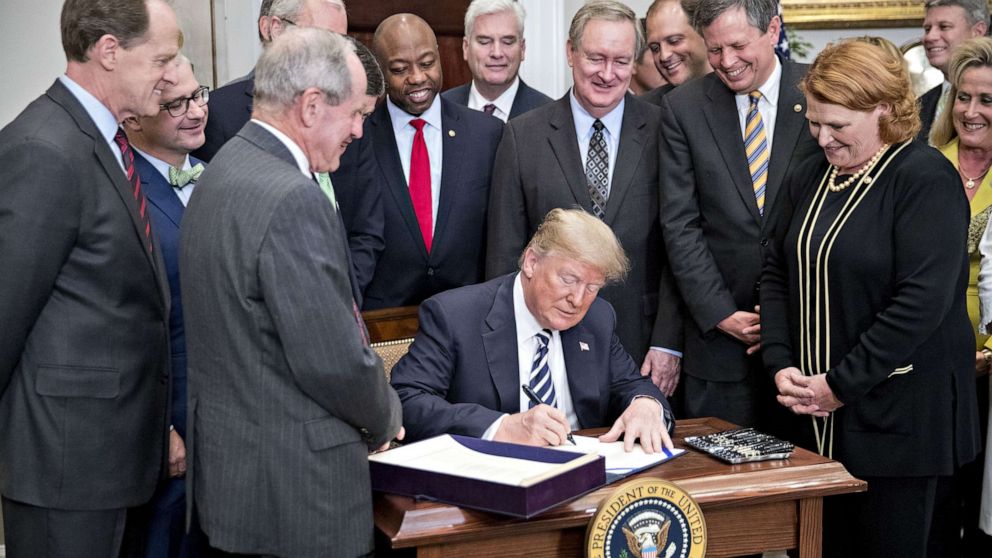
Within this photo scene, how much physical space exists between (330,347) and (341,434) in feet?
0.67

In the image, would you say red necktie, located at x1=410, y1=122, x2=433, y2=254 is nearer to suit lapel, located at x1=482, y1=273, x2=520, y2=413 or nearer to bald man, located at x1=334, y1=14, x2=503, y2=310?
bald man, located at x1=334, y1=14, x2=503, y2=310

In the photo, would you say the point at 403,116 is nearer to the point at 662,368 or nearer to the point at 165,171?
the point at 165,171

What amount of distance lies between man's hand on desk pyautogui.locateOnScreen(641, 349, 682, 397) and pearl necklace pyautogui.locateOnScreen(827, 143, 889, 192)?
2.82 ft

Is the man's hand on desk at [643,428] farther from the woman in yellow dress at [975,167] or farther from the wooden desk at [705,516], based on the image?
the woman in yellow dress at [975,167]

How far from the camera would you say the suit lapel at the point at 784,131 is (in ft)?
11.4

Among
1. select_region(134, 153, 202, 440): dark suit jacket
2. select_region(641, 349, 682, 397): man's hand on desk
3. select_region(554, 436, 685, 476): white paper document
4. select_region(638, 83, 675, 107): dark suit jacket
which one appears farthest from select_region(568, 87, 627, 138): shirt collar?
select_region(134, 153, 202, 440): dark suit jacket

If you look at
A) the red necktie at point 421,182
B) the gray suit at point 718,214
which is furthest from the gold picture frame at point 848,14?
the red necktie at point 421,182

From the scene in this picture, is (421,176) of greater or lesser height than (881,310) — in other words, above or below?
above

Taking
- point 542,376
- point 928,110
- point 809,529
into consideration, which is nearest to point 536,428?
point 542,376

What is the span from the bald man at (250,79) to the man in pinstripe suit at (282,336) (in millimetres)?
1125

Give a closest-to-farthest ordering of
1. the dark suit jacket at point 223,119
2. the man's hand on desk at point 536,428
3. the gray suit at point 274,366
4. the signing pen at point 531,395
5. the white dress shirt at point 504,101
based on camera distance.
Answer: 1. the gray suit at point 274,366
2. the man's hand on desk at point 536,428
3. the signing pen at point 531,395
4. the dark suit jacket at point 223,119
5. the white dress shirt at point 504,101

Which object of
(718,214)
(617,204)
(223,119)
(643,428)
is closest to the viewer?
(643,428)

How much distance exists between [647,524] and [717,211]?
1.52 meters

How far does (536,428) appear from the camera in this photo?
2660 mm
